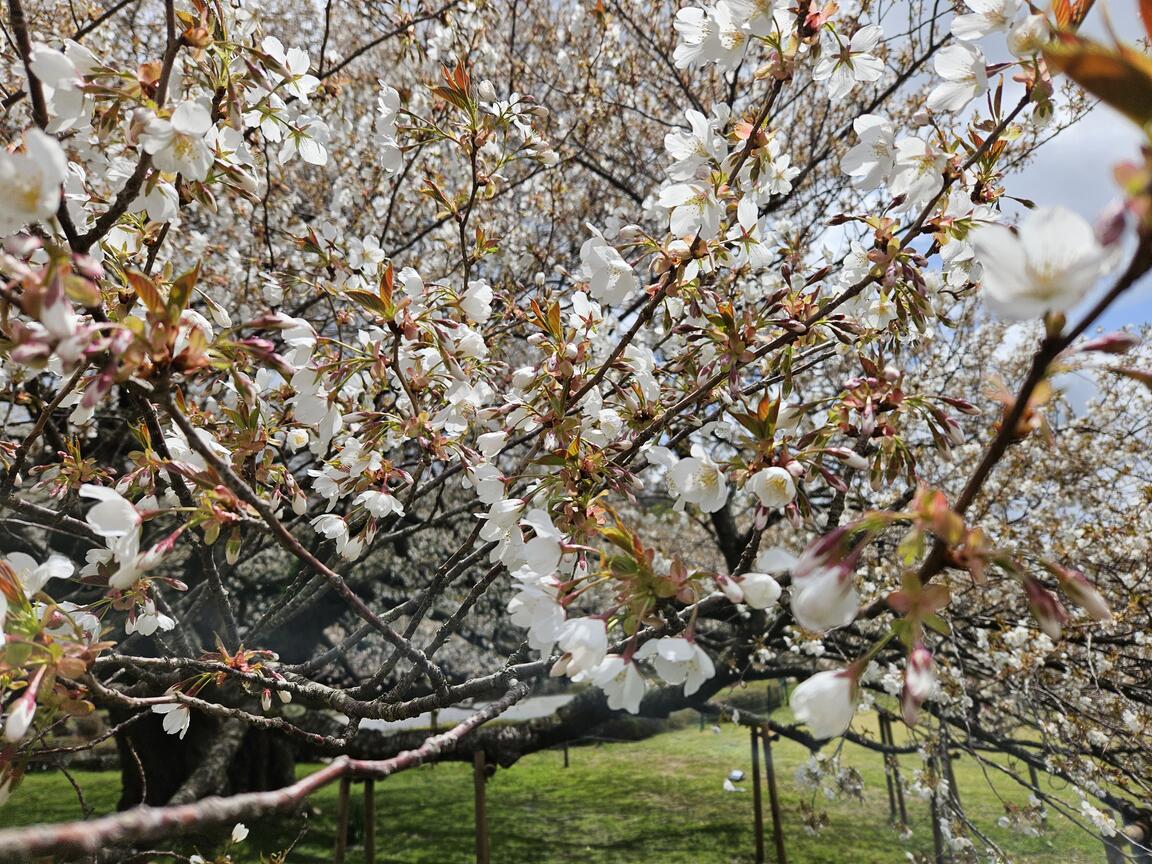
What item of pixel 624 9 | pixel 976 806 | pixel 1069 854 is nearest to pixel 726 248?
pixel 624 9

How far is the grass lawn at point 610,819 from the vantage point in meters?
4.56

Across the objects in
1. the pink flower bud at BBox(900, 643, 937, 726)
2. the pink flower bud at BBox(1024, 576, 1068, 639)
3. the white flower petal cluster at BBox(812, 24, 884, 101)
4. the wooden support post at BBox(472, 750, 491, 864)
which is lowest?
the wooden support post at BBox(472, 750, 491, 864)

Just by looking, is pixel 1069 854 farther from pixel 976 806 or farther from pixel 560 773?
pixel 560 773

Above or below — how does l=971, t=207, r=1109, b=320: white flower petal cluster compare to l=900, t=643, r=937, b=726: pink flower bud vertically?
above

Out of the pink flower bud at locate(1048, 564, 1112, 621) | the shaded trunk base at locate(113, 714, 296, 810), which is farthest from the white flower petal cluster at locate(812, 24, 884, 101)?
the shaded trunk base at locate(113, 714, 296, 810)

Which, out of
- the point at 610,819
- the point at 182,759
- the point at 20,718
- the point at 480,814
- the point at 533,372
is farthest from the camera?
the point at 610,819

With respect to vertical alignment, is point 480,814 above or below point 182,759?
below

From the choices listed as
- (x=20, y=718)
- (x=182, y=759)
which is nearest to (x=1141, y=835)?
(x=20, y=718)

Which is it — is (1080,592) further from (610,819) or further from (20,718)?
(610,819)

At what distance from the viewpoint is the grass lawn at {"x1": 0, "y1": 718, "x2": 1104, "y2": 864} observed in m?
4.56

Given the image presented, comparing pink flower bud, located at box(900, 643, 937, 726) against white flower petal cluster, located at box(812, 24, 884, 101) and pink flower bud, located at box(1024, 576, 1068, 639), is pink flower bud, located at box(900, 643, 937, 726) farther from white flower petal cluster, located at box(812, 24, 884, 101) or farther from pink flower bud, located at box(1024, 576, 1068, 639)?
white flower petal cluster, located at box(812, 24, 884, 101)

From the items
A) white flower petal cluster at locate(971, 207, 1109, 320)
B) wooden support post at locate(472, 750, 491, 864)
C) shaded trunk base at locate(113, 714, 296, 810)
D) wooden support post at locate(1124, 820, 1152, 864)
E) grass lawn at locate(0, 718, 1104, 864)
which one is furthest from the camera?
grass lawn at locate(0, 718, 1104, 864)

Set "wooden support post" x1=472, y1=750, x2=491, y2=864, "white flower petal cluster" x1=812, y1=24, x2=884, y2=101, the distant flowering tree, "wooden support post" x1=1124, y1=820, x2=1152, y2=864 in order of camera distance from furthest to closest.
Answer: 1. "wooden support post" x1=472, y1=750, x2=491, y2=864
2. "wooden support post" x1=1124, y1=820, x2=1152, y2=864
3. "white flower petal cluster" x1=812, y1=24, x2=884, y2=101
4. the distant flowering tree

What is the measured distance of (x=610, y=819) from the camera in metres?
5.56
